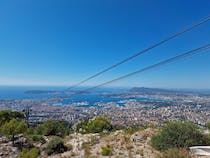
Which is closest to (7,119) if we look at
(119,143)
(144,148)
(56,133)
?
(56,133)

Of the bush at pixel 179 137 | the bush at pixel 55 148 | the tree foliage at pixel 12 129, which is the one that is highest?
the bush at pixel 179 137

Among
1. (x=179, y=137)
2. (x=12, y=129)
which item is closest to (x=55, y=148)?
(x=12, y=129)

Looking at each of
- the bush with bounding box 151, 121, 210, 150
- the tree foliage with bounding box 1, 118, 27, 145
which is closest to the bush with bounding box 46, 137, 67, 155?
the tree foliage with bounding box 1, 118, 27, 145

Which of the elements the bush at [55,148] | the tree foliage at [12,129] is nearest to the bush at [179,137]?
the bush at [55,148]

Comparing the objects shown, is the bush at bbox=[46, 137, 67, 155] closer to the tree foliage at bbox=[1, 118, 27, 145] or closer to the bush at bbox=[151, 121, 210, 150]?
the tree foliage at bbox=[1, 118, 27, 145]

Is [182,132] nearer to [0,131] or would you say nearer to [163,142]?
[163,142]

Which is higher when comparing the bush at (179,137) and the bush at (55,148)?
the bush at (179,137)

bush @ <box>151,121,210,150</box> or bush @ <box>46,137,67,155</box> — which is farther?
bush @ <box>46,137,67,155</box>

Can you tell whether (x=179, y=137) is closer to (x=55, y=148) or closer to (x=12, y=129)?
(x=55, y=148)

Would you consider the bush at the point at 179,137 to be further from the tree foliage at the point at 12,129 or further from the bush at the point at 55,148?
the tree foliage at the point at 12,129
